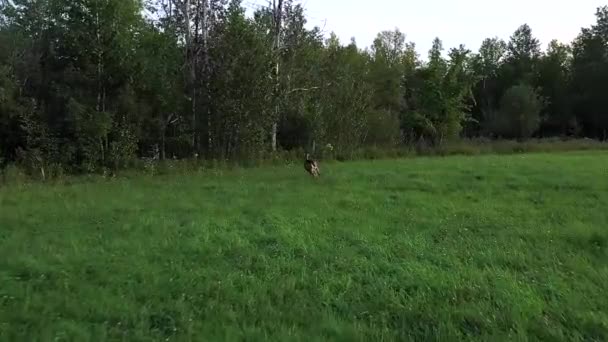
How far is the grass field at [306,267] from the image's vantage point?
16.8 feet

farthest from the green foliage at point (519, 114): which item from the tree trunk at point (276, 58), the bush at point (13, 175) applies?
the bush at point (13, 175)

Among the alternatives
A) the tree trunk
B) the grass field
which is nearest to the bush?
the grass field

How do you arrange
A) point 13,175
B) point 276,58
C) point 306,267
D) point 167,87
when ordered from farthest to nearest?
point 276,58 < point 167,87 < point 13,175 < point 306,267

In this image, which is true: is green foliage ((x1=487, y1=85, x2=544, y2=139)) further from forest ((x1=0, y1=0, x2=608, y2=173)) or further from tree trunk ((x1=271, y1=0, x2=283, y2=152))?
tree trunk ((x1=271, y1=0, x2=283, y2=152))

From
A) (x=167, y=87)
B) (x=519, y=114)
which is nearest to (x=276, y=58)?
(x=167, y=87)

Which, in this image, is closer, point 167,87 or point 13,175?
point 13,175

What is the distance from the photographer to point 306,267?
7082 mm

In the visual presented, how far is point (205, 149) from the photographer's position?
2481cm

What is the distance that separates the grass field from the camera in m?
5.11

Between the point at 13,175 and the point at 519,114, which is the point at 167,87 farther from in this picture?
the point at 519,114

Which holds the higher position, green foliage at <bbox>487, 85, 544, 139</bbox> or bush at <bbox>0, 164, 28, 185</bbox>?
green foliage at <bbox>487, 85, 544, 139</bbox>

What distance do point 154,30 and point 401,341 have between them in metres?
23.1

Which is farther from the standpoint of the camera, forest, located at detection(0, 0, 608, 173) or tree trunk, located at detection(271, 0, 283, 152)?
tree trunk, located at detection(271, 0, 283, 152)

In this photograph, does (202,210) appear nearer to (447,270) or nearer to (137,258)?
(137,258)
